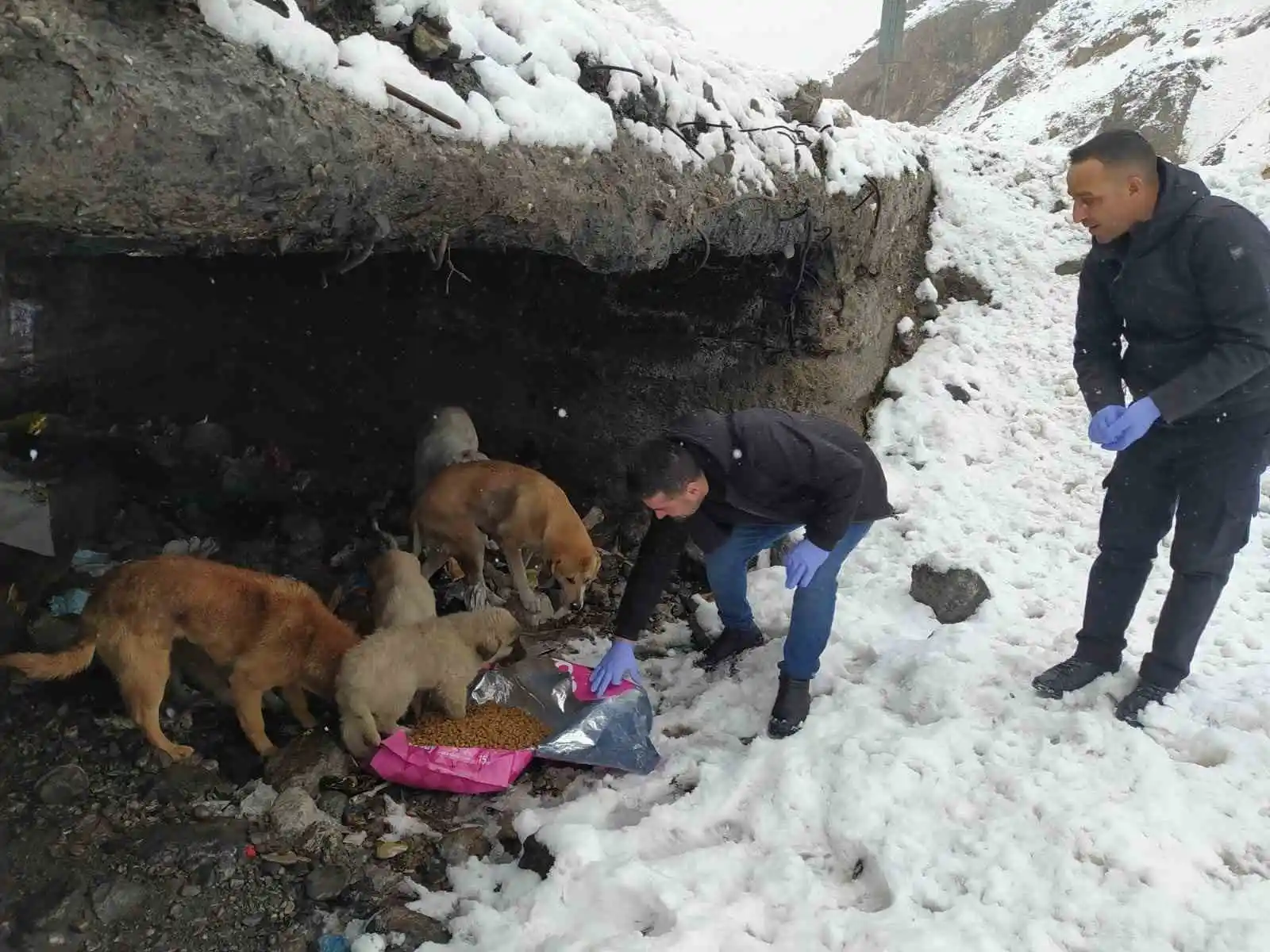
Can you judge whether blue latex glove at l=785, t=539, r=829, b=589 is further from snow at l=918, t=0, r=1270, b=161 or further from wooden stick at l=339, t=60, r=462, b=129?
snow at l=918, t=0, r=1270, b=161

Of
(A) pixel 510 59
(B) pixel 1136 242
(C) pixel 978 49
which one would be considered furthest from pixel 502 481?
(C) pixel 978 49

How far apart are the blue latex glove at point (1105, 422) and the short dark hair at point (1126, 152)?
0.96 meters

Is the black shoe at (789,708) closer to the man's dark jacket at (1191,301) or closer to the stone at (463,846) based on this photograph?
the stone at (463,846)

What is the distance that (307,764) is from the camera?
13.1ft

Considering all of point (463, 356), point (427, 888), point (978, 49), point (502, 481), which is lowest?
point (427, 888)

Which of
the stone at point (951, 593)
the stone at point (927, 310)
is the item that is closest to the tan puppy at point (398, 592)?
the stone at point (951, 593)

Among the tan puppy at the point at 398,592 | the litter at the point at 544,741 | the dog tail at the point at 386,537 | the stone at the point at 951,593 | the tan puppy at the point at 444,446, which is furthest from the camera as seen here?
the tan puppy at the point at 444,446

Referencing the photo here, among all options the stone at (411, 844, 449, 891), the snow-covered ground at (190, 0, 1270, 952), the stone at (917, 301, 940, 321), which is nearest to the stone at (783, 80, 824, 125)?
the snow-covered ground at (190, 0, 1270, 952)

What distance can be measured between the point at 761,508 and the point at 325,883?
2453mm

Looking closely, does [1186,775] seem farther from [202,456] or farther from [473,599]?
[202,456]

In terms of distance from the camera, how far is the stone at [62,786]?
3.62 meters

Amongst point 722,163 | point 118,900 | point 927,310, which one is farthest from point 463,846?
point 927,310

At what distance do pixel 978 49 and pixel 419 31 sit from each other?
4432cm

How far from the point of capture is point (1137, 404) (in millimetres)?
3541
